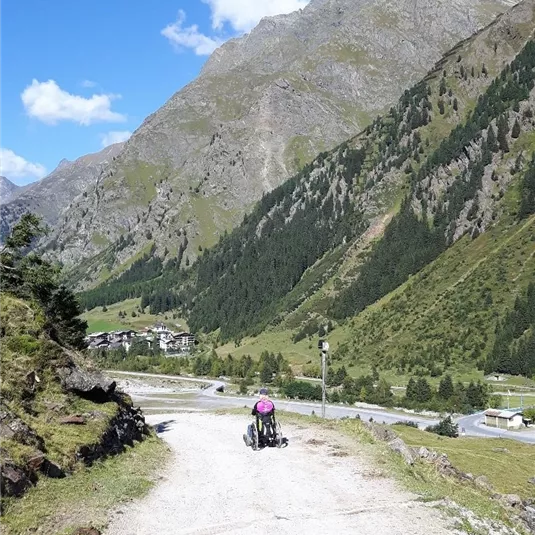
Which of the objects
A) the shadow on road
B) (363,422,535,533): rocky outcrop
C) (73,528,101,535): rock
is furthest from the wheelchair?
(73,528,101,535): rock

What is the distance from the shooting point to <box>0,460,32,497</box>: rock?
50.3ft

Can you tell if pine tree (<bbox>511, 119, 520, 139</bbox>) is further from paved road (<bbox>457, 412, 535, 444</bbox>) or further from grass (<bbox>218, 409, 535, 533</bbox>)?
grass (<bbox>218, 409, 535, 533</bbox>)

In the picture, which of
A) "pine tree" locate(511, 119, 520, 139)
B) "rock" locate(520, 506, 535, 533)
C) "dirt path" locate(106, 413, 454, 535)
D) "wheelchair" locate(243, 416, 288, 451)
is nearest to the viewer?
"dirt path" locate(106, 413, 454, 535)

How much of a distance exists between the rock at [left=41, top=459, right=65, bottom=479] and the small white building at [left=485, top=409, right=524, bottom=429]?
86.0 meters

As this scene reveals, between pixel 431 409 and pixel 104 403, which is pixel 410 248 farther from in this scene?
pixel 104 403

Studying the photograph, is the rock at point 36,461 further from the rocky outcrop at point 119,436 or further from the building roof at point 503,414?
the building roof at point 503,414

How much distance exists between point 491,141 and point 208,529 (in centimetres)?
18959

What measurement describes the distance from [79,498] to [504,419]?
286 feet

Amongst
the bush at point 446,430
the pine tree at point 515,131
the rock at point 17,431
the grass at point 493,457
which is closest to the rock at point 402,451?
the grass at point 493,457

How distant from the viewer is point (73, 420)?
22297 mm

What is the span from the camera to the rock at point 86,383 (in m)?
24.9

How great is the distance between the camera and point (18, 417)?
766 inches

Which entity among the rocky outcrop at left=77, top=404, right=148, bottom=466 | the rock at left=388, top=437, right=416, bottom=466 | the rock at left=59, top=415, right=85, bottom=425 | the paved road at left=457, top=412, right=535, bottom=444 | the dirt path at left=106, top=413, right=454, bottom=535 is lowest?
the paved road at left=457, top=412, right=535, bottom=444

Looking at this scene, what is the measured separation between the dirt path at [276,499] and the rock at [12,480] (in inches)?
116
